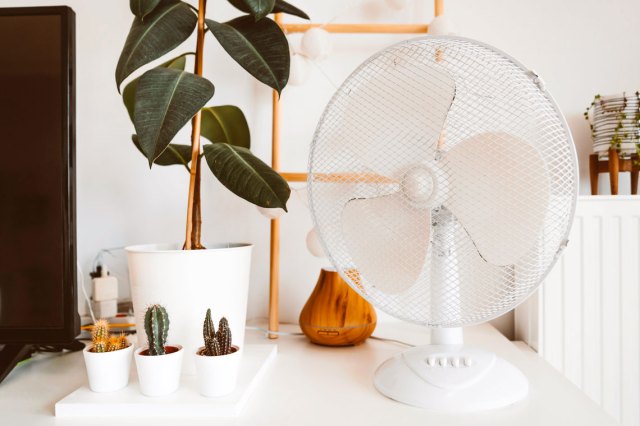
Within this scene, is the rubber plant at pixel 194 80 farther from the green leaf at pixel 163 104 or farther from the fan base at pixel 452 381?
the fan base at pixel 452 381

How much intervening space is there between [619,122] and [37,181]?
50.5 inches

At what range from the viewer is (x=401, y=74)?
0.72 meters

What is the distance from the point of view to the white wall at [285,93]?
123 centimetres

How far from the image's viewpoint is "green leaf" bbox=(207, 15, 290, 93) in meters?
0.79

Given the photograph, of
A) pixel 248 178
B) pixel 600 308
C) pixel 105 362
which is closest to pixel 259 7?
pixel 248 178

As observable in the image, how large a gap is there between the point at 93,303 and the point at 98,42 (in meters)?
0.75

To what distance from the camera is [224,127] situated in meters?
1.05

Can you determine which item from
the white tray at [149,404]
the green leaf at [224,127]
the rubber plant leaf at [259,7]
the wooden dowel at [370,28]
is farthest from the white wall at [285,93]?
the white tray at [149,404]

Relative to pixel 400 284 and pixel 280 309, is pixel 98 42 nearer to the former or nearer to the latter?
pixel 280 309

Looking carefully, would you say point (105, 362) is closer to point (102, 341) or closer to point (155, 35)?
point (102, 341)

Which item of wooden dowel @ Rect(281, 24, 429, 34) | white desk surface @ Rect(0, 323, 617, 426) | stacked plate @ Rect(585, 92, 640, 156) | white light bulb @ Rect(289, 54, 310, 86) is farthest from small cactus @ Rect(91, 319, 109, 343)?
stacked plate @ Rect(585, 92, 640, 156)

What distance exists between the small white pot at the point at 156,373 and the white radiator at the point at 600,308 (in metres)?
0.81

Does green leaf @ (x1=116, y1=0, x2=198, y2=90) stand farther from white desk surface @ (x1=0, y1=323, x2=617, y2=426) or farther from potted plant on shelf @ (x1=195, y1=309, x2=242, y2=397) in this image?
white desk surface @ (x1=0, y1=323, x2=617, y2=426)

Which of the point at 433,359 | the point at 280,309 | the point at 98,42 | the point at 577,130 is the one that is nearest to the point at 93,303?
the point at 280,309
